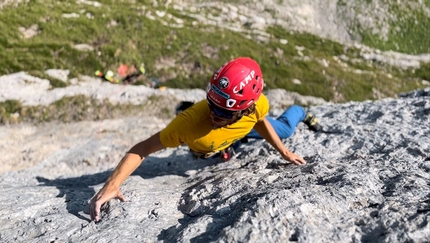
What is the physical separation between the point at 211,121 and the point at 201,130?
30 cm

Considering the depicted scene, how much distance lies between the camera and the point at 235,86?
20.5 feet

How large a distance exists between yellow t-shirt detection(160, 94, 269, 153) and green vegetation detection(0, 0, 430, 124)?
13927 mm

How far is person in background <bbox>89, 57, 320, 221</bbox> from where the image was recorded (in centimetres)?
623

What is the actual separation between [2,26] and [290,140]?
24471 mm

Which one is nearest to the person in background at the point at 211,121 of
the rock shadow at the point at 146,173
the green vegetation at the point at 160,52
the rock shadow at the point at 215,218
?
the rock shadow at the point at 215,218

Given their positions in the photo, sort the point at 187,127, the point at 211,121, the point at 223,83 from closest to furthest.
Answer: the point at 223,83, the point at 187,127, the point at 211,121

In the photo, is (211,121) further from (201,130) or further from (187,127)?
(187,127)

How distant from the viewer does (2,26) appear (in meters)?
25.1

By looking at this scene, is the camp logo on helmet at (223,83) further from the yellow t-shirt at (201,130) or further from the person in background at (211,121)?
the yellow t-shirt at (201,130)

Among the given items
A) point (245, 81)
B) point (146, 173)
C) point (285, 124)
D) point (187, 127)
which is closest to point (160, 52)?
point (146, 173)

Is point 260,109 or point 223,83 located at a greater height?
point 223,83

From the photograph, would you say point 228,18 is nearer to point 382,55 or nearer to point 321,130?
point 382,55

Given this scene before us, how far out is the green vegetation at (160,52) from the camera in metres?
23.8

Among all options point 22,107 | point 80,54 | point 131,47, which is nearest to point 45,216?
point 22,107
